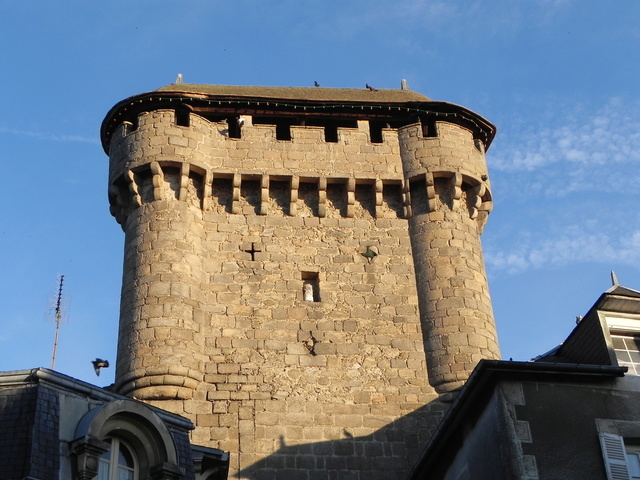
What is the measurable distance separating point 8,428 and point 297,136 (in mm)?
11869

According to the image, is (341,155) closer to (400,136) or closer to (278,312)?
(400,136)

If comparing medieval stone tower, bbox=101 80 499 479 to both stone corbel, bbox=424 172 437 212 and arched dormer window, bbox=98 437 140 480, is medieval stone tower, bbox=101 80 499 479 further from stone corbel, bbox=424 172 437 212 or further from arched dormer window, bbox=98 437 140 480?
arched dormer window, bbox=98 437 140 480

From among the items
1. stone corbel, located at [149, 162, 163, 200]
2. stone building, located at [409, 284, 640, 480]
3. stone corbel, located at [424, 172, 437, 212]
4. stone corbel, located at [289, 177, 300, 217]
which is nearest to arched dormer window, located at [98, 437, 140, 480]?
A: stone building, located at [409, 284, 640, 480]

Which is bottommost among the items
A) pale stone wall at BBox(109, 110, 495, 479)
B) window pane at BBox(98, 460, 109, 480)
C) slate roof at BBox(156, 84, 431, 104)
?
window pane at BBox(98, 460, 109, 480)

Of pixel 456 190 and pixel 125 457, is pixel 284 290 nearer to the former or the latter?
pixel 456 190

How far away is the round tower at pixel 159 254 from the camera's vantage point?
765 inches

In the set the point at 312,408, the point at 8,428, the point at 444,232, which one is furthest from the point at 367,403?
the point at 8,428

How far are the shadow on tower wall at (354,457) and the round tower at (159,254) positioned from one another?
1.99m

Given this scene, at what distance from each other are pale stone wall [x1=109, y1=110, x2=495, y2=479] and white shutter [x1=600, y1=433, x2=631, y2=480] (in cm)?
688

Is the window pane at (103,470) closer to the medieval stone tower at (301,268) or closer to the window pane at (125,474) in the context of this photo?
the window pane at (125,474)

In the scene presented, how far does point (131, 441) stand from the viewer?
1323cm

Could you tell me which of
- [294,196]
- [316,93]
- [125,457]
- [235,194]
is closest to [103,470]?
[125,457]

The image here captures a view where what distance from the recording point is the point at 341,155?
2283cm

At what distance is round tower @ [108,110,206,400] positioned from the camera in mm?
19438
